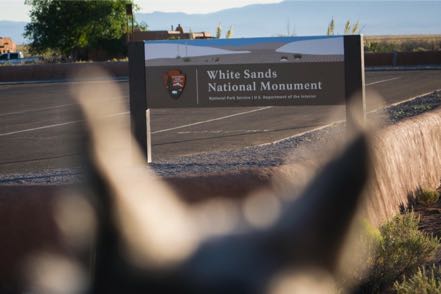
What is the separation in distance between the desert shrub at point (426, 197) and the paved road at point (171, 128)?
3.58m

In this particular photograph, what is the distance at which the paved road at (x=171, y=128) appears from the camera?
14984 mm

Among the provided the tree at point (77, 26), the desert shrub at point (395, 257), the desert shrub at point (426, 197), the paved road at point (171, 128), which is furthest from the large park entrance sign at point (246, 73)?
the tree at point (77, 26)

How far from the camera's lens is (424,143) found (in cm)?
1027

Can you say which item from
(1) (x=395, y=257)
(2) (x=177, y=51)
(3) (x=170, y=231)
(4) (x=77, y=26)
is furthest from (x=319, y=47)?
(4) (x=77, y=26)

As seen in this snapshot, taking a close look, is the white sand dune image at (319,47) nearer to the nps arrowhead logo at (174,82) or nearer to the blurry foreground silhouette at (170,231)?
the nps arrowhead logo at (174,82)

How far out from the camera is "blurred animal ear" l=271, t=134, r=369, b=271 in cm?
625

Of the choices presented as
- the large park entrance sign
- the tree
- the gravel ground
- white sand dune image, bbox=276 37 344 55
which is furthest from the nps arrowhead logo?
the tree

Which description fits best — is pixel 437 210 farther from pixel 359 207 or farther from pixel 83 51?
pixel 83 51

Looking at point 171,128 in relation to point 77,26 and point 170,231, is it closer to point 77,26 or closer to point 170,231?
point 170,231

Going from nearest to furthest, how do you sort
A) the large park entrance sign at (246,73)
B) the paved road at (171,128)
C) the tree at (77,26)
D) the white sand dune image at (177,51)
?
the large park entrance sign at (246,73) < the white sand dune image at (177,51) < the paved road at (171,128) < the tree at (77,26)

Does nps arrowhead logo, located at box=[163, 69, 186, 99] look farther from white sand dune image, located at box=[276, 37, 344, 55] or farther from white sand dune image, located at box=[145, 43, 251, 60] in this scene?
white sand dune image, located at box=[276, 37, 344, 55]

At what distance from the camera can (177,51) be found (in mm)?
12805

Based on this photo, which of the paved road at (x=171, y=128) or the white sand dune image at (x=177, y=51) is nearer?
the white sand dune image at (x=177, y=51)

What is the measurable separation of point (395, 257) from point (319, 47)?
6004mm
